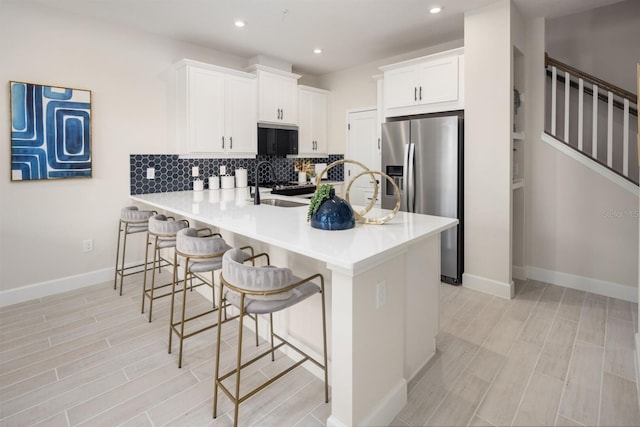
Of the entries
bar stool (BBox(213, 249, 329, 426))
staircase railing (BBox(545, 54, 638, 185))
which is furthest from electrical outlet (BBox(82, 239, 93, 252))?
staircase railing (BBox(545, 54, 638, 185))

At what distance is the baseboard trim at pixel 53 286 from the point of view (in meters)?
3.01

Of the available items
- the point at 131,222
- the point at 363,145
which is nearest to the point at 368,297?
the point at 131,222

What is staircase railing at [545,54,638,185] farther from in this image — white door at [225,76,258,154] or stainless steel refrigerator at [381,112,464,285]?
white door at [225,76,258,154]

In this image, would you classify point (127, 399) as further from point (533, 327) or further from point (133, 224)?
point (533, 327)

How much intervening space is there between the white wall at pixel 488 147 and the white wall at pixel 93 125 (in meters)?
3.20

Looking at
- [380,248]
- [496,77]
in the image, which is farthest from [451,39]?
[380,248]

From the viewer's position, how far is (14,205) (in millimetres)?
2992

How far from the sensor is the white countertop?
141 cm

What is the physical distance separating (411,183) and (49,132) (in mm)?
3542

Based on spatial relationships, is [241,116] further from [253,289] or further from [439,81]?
[253,289]

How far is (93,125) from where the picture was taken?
3.36m

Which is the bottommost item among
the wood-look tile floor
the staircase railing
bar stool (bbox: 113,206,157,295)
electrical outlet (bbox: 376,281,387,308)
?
the wood-look tile floor

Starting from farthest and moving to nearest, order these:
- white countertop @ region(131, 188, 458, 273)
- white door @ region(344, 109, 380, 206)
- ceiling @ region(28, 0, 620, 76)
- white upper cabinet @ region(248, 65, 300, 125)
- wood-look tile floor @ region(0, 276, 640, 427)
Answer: white door @ region(344, 109, 380, 206)
white upper cabinet @ region(248, 65, 300, 125)
ceiling @ region(28, 0, 620, 76)
wood-look tile floor @ region(0, 276, 640, 427)
white countertop @ region(131, 188, 458, 273)

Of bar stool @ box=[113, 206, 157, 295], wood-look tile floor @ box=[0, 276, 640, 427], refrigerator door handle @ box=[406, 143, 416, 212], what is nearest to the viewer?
wood-look tile floor @ box=[0, 276, 640, 427]
